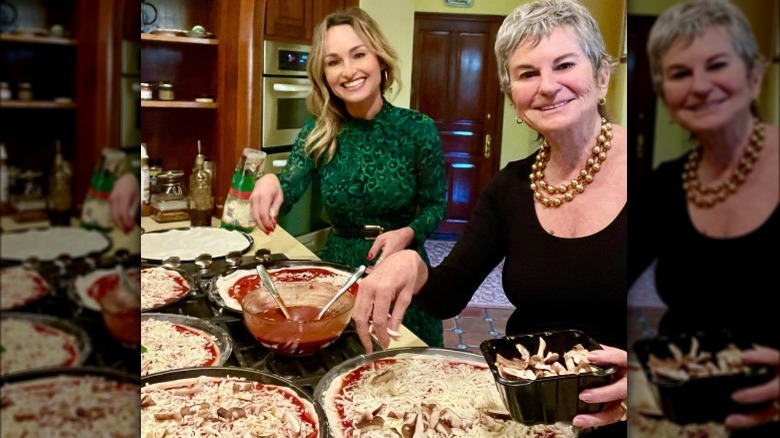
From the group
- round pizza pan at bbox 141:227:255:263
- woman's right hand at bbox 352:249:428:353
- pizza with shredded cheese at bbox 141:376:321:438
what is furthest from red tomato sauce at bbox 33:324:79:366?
round pizza pan at bbox 141:227:255:263

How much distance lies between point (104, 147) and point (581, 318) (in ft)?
1.96

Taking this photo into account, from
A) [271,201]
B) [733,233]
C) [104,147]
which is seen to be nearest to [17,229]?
[104,147]

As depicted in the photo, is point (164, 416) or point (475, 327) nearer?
point (164, 416)

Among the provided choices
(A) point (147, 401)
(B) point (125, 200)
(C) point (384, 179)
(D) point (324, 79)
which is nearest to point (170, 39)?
(D) point (324, 79)

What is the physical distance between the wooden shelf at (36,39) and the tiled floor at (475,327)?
0.57 metres

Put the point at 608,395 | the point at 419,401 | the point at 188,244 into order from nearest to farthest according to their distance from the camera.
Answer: the point at 608,395
the point at 419,401
the point at 188,244

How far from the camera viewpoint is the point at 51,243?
5.0 inches

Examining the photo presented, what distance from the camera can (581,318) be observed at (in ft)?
2.18

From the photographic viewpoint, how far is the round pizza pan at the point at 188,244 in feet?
2.92

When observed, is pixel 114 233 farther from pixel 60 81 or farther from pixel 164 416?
pixel 164 416

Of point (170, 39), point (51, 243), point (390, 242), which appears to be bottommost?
point (390, 242)

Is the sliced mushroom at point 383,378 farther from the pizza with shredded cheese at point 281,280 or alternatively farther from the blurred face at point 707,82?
the blurred face at point 707,82

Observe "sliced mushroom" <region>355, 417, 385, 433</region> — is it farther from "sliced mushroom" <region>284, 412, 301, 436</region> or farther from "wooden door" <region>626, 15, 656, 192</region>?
"wooden door" <region>626, 15, 656, 192</region>

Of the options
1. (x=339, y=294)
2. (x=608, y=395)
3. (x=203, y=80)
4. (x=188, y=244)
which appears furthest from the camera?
(x=188, y=244)
